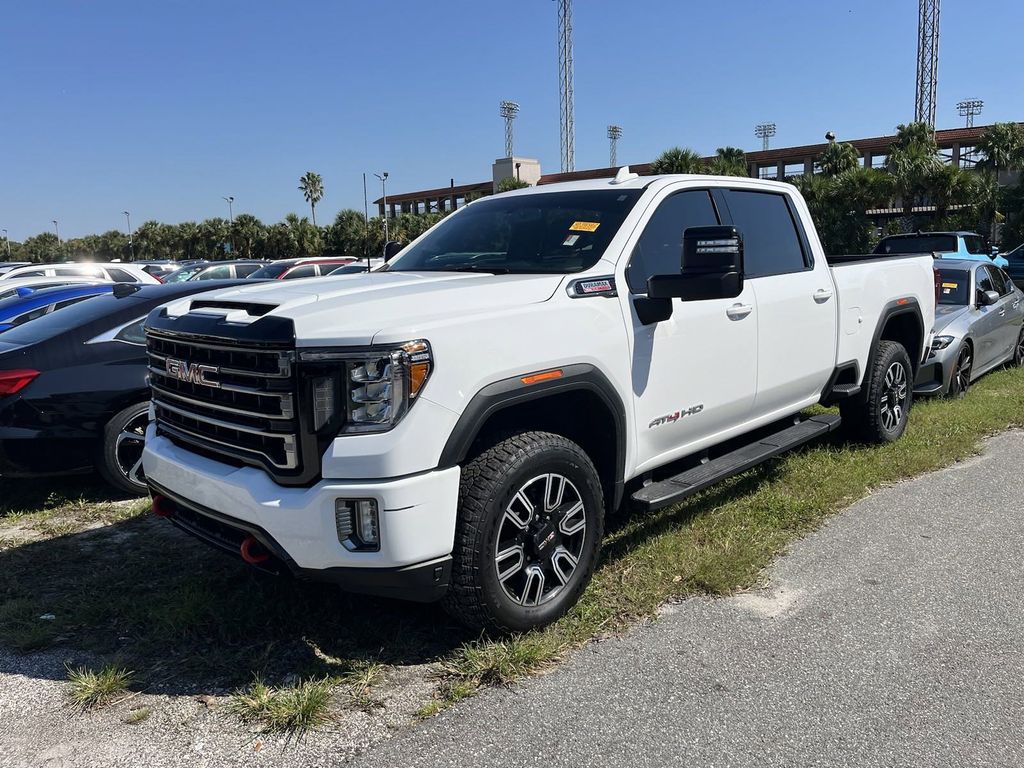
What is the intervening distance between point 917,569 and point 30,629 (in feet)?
14.2

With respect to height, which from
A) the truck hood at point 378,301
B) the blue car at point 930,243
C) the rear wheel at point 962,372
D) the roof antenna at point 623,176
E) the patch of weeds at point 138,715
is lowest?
the patch of weeds at point 138,715

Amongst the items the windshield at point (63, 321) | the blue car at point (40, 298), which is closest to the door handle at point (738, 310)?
the windshield at point (63, 321)

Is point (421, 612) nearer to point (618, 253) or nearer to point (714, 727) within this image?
point (714, 727)

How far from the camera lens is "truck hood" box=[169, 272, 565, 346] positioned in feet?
9.68

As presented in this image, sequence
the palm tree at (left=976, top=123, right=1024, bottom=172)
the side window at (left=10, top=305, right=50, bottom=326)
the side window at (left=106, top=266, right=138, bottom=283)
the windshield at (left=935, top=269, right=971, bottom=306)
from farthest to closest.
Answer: the palm tree at (left=976, top=123, right=1024, bottom=172) < the side window at (left=106, top=266, right=138, bottom=283) < the windshield at (left=935, top=269, right=971, bottom=306) < the side window at (left=10, top=305, right=50, bottom=326)

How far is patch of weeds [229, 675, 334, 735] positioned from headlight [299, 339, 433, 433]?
100cm

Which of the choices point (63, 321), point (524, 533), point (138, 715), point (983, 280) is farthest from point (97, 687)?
point (983, 280)

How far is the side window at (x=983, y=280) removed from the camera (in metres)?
9.46

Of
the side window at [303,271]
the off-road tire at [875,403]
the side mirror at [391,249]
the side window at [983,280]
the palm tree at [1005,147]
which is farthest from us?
the palm tree at [1005,147]

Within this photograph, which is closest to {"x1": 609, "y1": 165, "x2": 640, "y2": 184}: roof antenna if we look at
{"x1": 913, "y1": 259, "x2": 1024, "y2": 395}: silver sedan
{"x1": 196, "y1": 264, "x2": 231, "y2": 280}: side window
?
{"x1": 913, "y1": 259, "x2": 1024, "y2": 395}: silver sedan

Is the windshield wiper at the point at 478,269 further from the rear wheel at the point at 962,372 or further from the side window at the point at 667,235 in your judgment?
the rear wheel at the point at 962,372

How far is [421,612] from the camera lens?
383 cm

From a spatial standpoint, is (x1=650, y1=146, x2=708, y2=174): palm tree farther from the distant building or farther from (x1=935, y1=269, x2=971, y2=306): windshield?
(x1=935, y1=269, x2=971, y2=306): windshield

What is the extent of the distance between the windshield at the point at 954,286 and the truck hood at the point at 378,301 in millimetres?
7336
